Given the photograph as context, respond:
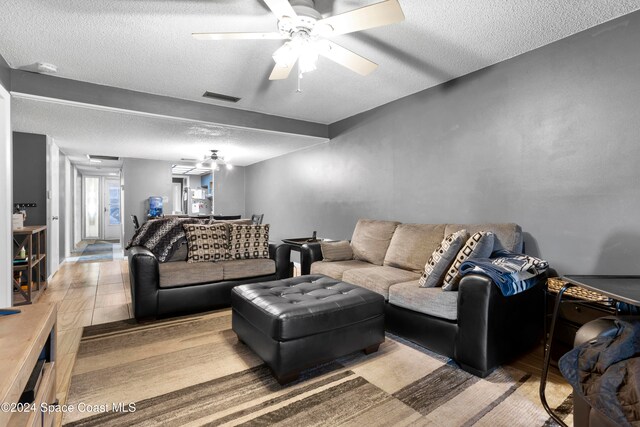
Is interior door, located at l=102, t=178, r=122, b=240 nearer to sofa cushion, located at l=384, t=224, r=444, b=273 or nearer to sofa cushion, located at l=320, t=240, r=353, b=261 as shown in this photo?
sofa cushion, located at l=320, t=240, r=353, b=261

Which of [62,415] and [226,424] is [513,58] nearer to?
[226,424]

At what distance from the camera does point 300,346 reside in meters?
1.87

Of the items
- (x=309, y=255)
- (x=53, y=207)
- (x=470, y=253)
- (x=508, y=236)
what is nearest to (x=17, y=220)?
(x=53, y=207)

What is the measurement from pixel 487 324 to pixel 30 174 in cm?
578

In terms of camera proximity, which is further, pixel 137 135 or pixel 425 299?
pixel 137 135

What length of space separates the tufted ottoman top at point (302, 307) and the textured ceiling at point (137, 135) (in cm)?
271

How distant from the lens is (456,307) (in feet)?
6.82

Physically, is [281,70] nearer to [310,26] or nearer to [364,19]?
[310,26]

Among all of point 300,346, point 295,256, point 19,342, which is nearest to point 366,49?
point 300,346

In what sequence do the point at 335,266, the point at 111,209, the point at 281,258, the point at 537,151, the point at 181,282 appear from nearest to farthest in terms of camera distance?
the point at 537,151
the point at 181,282
the point at 335,266
the point at 281,258
the point at 111,209

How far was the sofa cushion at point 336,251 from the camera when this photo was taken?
11.6ft

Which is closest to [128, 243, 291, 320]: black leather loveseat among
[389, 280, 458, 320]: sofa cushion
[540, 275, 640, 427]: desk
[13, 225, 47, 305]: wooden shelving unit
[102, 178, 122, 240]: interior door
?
[13, 225, 47, 305]: wooden shelving unit

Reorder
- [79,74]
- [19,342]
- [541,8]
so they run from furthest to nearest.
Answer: [79,74], [541,8], [19,342]

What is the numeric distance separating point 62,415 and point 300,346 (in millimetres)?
1255
